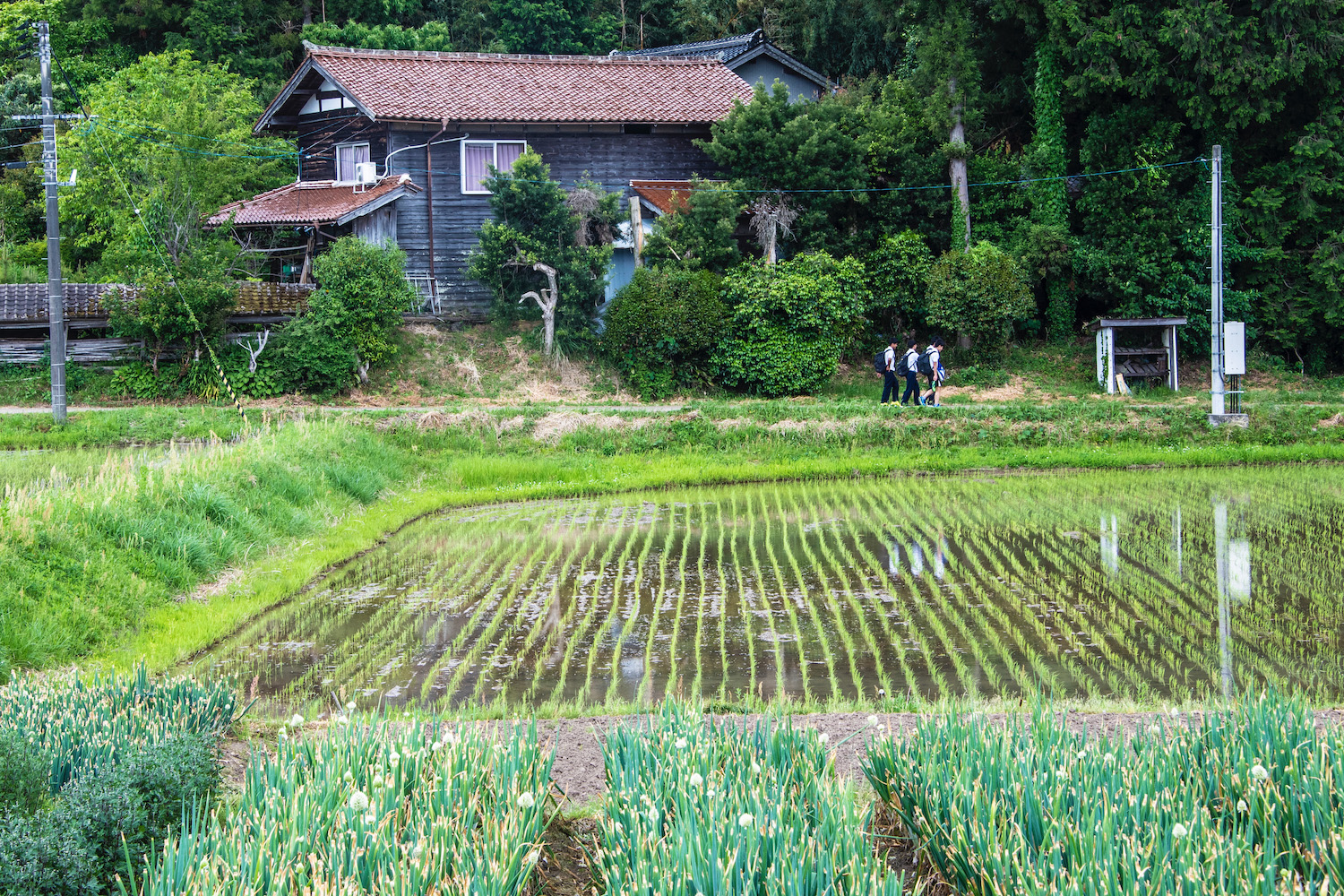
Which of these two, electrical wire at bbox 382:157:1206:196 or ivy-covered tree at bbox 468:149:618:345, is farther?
electrical wire at bbox 382:157:1206:196

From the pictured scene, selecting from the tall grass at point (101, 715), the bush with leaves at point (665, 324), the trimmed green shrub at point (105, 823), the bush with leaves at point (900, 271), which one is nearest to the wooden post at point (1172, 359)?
the bush with leaves at point (900, 271)

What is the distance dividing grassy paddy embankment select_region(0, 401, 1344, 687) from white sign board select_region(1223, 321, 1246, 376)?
39.8 inches

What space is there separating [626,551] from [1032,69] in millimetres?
19078

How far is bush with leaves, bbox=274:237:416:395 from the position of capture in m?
21.2

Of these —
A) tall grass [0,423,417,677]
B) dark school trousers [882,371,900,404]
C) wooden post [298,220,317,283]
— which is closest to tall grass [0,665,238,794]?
tall grass [0,423,417,677]

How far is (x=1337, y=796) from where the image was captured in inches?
147

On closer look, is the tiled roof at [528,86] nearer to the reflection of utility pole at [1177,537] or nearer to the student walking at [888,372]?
the student walking at [888,372]

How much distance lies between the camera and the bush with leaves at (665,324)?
2222 centimetres

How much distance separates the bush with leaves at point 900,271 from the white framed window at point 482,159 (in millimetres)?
8501

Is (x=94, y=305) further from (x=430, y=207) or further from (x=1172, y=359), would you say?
(x=1172, y=359)

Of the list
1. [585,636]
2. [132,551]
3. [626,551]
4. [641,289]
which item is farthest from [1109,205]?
[132,551]

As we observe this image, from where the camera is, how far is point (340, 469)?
45.9 ft

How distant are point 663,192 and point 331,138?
26.8 feet

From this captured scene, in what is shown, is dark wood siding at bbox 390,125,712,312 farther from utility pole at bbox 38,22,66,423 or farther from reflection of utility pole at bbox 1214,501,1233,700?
reflection of utility pole at bbox 1214,501,1233,700
